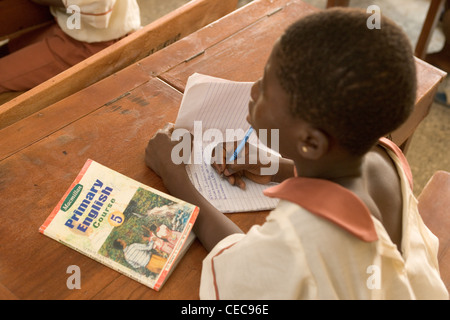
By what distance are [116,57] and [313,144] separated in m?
0.84

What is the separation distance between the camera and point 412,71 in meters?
0.72

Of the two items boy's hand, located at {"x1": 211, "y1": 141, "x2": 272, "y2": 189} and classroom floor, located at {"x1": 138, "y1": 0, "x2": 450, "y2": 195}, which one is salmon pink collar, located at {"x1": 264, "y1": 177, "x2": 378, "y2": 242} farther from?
classroom floor, located at {"x1": 138, "y1": 0, "x2": 450, "y2": 195}

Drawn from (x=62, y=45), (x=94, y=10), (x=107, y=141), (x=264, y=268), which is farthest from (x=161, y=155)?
(x=62, y=45)

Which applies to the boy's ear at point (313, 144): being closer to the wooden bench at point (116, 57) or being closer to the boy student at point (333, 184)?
the boy student at point (333, 184)

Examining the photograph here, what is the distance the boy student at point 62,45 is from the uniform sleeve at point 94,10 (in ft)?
0.04

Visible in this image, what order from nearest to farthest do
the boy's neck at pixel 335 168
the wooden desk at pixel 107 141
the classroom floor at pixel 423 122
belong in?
the boy's neck at pixel 335 168 → the wooden desk at pixel 107 141 → the classroom floor at pixel 423 122

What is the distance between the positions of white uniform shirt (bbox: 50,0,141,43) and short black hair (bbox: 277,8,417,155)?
3.71 ft

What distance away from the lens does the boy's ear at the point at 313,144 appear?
773 millimetres

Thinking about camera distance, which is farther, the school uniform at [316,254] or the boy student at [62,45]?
the boy student at [62,45]

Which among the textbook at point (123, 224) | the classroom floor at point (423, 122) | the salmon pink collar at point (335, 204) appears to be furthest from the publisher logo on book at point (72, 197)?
the classroom floor at point (423, 122)

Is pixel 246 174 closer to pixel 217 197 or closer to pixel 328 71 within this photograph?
pixel 217 197

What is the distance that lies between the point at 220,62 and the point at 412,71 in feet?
2.52

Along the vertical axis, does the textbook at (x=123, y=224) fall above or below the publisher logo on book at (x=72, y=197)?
below
